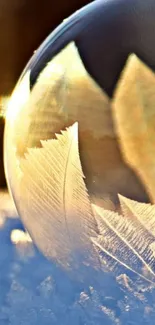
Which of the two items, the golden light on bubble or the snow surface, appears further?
the snow surface

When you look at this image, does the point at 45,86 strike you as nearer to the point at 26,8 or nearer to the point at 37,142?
the point at 37,142

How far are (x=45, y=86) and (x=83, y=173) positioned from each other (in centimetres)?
12

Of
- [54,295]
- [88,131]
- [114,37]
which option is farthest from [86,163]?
[54,295]

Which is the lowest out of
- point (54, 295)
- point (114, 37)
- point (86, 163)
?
point (54, 295)

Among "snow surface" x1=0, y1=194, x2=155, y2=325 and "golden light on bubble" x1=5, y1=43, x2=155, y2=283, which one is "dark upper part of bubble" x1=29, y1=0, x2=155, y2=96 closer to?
"golden light on bubble" x1=5, y1=43, x2=155, y2=283

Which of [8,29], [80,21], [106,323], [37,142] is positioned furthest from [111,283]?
[8,29]

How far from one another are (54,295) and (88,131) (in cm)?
30

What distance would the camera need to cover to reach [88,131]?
2.13 feet

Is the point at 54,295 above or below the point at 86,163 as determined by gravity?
below

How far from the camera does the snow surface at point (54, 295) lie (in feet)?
2.44

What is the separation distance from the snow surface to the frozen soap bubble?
0.07m

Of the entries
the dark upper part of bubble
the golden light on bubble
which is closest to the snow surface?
the golden light on bubble

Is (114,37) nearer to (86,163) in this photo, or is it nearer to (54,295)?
(86,163)

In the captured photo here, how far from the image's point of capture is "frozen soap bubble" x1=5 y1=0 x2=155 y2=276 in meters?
0.63
